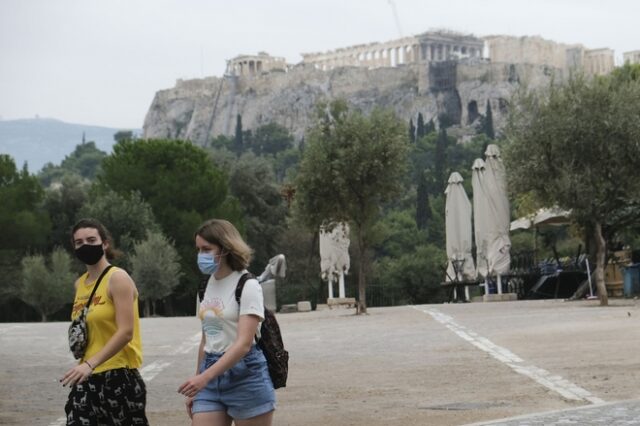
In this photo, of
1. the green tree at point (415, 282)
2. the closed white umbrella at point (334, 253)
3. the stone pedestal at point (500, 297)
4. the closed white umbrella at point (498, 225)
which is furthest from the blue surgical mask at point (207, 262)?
the green tree at point (415, 282)

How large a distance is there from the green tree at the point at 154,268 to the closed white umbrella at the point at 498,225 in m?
22.6

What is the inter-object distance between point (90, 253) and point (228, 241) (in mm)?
703

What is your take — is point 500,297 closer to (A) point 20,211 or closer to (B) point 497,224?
(B) point 497,224

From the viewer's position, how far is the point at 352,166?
33.8 metres

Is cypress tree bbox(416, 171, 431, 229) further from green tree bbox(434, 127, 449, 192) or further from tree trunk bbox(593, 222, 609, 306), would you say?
tree trunk bbox(593, 222, 609, 306)

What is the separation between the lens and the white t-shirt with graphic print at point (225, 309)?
7.57m

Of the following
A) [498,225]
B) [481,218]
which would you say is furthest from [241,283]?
[481,218]

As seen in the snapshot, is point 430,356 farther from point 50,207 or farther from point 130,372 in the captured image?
point 50,207

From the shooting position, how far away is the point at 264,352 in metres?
7.73

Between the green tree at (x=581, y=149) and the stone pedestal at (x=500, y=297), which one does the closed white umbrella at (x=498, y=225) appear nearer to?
the stone pedestal at (x=500, y=297)

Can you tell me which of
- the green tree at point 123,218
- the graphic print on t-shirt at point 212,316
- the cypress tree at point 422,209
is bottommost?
the graphic print on t-shirt at point 212,316

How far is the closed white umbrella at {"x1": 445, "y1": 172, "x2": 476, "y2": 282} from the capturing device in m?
43.1

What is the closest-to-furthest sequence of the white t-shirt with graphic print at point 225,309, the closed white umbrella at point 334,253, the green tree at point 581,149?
1. the white t-shirt with graphic print at point 225,309
2. the green tree at point 581,149
3. the closed white umbrella at point 334,253

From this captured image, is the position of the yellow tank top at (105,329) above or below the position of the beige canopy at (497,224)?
below
